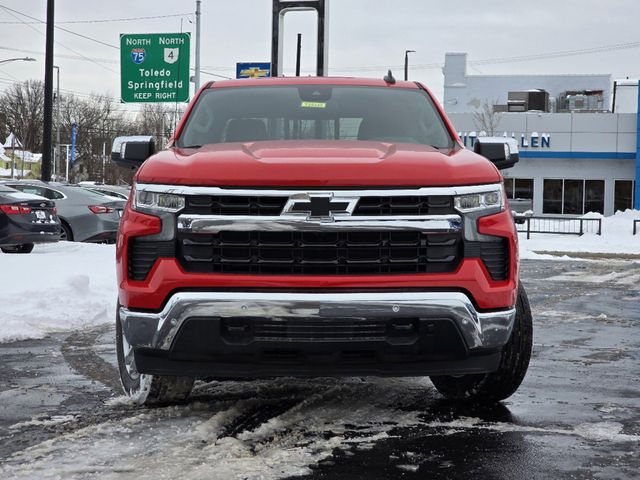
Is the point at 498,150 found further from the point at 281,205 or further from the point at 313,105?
the point at 281,205

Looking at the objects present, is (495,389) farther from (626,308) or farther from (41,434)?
(626,308)

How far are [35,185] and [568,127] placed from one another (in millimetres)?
A: 34202

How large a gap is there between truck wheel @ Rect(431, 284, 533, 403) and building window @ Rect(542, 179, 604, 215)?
4517 cm

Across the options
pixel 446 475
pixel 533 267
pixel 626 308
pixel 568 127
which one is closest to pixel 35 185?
pixel 533 267

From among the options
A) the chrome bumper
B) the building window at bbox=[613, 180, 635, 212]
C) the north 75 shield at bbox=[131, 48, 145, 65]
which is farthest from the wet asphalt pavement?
the building window at bbox=[613, 180, 635, 212]

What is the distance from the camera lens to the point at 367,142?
591 centimetres

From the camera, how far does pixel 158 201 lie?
4.98 meters

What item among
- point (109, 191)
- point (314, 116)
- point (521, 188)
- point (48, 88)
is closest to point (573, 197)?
point (521, 188)

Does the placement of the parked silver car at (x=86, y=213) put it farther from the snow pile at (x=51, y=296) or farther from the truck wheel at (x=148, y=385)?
the truck wheel at (x=148, y=385)

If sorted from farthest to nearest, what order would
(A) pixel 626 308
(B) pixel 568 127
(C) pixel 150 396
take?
(B) pixel 568 127 → (A) pixel 626 308 → (C) pixel 150 396

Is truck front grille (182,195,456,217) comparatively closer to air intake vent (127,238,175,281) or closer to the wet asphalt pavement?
air intake vent (127,238,175,281)

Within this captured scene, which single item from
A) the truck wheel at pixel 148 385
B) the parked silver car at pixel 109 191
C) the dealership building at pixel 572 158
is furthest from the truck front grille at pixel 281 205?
the dealership building at pixel 572 158

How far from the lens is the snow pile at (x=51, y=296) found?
31.2 feet

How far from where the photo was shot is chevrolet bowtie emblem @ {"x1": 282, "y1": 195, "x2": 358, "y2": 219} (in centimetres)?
479
